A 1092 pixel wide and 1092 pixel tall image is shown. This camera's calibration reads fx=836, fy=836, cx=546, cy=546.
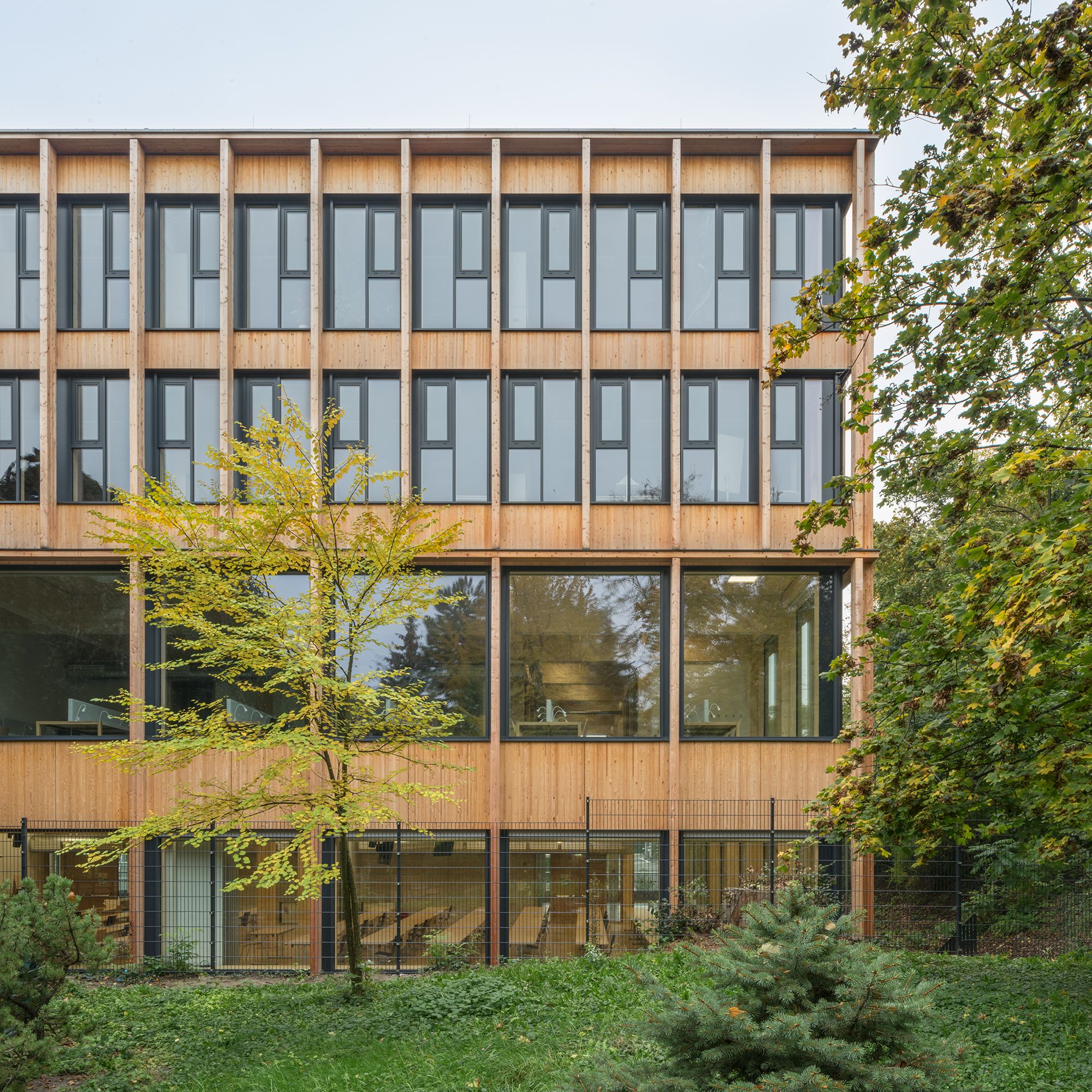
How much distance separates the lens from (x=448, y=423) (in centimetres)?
1428

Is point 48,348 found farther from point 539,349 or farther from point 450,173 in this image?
point 539,349

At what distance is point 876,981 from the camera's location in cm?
404

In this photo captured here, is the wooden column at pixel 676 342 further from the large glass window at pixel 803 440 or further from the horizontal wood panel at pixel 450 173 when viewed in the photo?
the horizontal wood panel at pixel 450 173

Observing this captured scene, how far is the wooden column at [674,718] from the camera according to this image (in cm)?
1321

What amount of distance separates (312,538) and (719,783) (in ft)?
26.0

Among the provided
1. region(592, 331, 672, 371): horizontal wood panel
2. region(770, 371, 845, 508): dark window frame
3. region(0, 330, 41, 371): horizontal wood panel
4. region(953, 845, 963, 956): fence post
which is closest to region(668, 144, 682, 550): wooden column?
region(592, 331, 672, 371): horizontal wood panel

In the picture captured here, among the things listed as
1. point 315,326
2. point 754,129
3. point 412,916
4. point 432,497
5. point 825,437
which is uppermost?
point 754,129

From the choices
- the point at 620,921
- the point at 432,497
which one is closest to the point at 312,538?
the point at 432,497

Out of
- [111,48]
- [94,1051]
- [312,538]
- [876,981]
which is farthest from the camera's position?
[111,48]

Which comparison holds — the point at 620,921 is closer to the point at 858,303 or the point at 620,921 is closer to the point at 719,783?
the point at 719,783

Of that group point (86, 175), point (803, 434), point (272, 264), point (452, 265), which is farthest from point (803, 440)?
point (86, 175)

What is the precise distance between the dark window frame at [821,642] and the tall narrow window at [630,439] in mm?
1638

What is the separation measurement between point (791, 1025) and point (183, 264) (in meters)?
14.8

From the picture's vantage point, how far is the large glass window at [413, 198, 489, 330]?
14.4 metres
